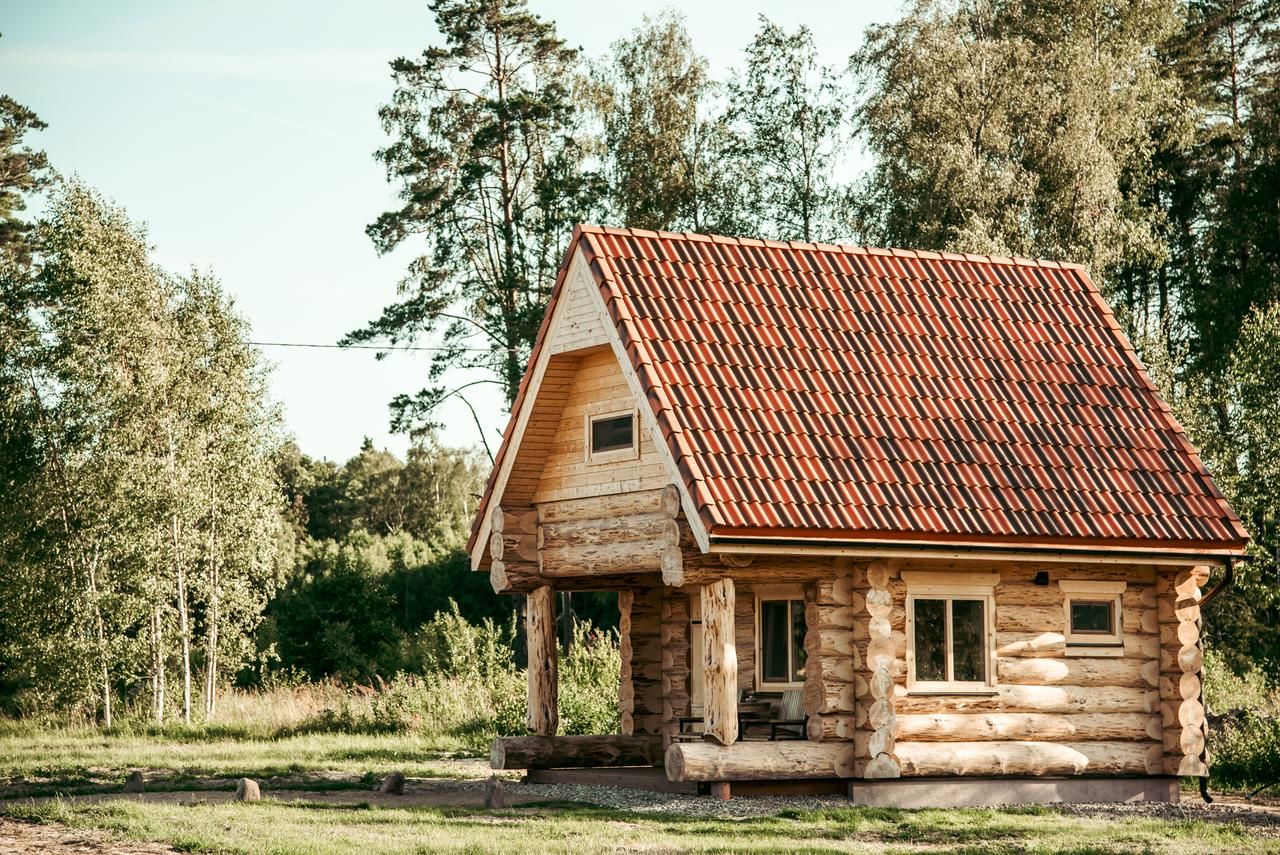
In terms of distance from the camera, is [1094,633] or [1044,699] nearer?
[1044,699]

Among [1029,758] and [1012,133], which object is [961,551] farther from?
[1012,133]

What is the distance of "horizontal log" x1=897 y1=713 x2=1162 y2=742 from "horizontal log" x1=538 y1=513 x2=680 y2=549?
11.9 ft

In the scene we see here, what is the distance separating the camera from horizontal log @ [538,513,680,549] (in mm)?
19000

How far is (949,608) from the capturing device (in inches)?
734

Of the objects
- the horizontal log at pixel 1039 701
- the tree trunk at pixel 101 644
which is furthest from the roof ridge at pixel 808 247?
the tree trunk at pixel 101 644

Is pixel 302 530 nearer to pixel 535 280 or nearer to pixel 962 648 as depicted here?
pixel 535 280

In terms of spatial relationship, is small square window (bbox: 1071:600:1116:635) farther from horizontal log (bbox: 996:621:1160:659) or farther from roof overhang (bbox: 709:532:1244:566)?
roof overhang (bbox: 709:532:1244:566)

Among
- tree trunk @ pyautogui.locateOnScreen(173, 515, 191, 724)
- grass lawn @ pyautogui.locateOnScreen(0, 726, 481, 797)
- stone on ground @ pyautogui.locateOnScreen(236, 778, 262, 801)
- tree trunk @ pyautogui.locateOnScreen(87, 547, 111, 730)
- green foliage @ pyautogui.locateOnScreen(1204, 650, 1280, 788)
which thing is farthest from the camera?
tree trunk @ pyautogui.locateOnScreen(173, 515, 191, 724)

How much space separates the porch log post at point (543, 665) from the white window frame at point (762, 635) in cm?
273

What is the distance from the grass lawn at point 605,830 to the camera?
1340 cm

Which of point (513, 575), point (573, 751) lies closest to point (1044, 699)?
point (573, 751)

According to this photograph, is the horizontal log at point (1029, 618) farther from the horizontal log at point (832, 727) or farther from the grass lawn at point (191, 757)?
the grass lawn at point (191, 757)

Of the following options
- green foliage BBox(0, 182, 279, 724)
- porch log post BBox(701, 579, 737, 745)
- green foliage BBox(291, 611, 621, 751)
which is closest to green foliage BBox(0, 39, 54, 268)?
green foliage BBox(0, 182, 279, 724)

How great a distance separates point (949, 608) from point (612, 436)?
464cm
